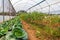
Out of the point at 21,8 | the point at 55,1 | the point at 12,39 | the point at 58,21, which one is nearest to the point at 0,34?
the point at 12,39

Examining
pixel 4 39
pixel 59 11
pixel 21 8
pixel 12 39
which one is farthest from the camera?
pixel 21 8

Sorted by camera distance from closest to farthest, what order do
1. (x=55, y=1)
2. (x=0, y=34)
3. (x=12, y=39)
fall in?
(x=12, y=39) → (x=0, y=34) → (x=55, y=1)

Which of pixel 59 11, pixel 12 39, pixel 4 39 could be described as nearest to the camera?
pixel 12 39

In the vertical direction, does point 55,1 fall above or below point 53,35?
above

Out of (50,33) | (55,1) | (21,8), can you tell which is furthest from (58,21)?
(21,8)

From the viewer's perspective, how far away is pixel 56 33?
220cm

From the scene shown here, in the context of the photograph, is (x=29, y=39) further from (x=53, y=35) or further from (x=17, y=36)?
(x=53, y=35)

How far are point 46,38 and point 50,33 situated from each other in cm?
10

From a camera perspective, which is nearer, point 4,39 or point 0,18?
point 4,39

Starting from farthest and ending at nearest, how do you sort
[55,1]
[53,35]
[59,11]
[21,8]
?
[21,8] < [59,11] < [55,1] < [53,35]

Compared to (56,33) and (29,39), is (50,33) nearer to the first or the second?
(56,33)

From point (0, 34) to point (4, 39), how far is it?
324 millimetres

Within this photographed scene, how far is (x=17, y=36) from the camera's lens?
89.0 inches

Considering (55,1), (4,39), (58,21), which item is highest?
(55,1)
